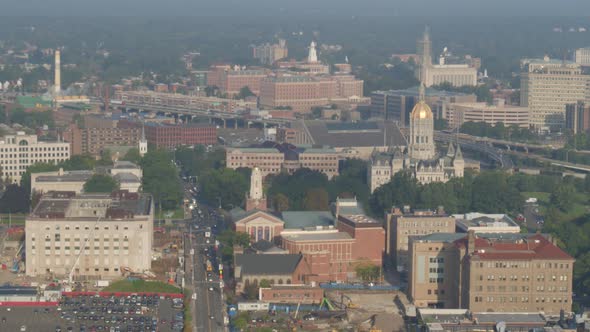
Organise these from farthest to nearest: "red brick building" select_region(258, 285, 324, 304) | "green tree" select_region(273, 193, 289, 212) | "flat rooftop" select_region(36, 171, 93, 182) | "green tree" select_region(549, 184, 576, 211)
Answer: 1. "green tree" select_region(549, 184, 576, 211)
2. "flat rooftop" select_region(36, 171, 93, 182)
3. "green tree" select_region(273, 193, 289, 212)
4. "red brick building" select_region(258, 285, 324, 304)

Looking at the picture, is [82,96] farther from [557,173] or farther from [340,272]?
[340,272]

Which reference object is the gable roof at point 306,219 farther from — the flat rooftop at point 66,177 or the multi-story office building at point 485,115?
the multi-story office building at point 485,115

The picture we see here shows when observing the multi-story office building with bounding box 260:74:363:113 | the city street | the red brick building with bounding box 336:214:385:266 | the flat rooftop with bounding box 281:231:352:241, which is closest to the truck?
the city street

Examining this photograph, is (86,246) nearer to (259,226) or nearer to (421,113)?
(259,226)

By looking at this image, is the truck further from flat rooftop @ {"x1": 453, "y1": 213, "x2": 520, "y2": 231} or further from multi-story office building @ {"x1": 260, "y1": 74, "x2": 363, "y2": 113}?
multi-story office building @ {"x1": 260, "y1": 74, "x2": 363, "y2": 113}

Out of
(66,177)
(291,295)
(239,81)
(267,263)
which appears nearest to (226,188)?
(66,177)

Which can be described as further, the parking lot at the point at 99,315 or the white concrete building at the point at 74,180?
the white concrete building at the point at 74,180

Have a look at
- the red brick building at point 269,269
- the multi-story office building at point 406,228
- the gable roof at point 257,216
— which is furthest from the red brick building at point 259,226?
the red brick building at point 269,269
